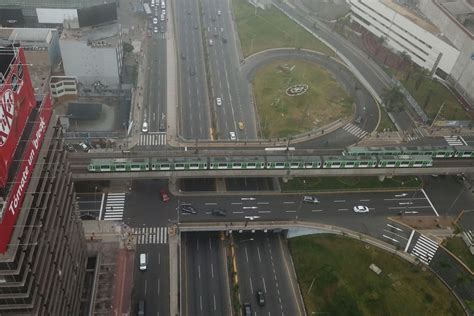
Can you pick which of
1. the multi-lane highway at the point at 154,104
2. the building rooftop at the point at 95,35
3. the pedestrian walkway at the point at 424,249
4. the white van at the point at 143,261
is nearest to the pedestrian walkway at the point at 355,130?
the pedestrian walkway at the point at 424,249

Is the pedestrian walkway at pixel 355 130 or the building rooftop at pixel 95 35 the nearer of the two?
the pedestrian walkway at pixel 355 130

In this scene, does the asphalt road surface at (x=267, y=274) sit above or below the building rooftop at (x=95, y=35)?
below

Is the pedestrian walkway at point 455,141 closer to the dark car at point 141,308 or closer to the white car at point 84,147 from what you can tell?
the dark car at point 141,308

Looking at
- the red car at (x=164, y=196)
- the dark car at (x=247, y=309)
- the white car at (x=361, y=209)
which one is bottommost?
the dark car at (x=247, y=309)

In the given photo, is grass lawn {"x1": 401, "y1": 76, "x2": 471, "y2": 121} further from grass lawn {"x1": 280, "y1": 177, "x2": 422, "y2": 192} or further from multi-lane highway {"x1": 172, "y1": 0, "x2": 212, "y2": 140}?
multi-lane highway {"x1": 172, "y1": 0, "x2": 212, "y2": 140}

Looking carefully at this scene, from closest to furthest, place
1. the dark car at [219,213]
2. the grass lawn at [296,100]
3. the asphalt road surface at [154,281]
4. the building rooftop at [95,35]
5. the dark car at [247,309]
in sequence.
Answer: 1. the asphalt road surface at [154,281]
2. the dark car at [247,309]
3. the dark car at [219,213]
4. the grass lawn at [296,100]
5. the building rooftop at [95,35]

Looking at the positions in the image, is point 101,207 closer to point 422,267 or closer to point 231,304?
point 231,304
